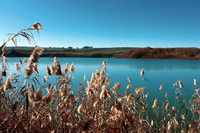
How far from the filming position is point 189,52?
84.0 feet

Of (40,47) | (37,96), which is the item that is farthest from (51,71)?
(37,96)

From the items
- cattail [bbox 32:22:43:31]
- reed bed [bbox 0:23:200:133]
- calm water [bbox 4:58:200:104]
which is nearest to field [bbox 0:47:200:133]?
reed bed [bbox 0:23:200:133]

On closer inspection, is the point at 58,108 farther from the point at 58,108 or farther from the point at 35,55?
the point at 35,55

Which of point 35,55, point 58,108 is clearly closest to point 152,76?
point 58,108

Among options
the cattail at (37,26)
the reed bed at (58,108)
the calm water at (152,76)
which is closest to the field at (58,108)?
the reed bed at (58,108)

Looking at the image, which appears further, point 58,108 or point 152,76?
point 152,76

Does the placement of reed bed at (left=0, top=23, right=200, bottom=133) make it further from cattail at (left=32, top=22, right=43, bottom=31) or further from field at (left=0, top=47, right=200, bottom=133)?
cattail at (left=32, top=22, right=43, bottom=31)

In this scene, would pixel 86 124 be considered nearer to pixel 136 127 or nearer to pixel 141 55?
pixel 136 127

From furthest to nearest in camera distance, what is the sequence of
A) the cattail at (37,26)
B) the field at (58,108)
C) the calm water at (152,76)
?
the calm water at (152,76) → the cattail at (37,26) → the field at (58,108)

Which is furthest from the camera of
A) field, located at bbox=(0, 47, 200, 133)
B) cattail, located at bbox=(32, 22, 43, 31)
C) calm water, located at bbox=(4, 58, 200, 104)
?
calm water, located at bbox=(4, 58, 200, 104)

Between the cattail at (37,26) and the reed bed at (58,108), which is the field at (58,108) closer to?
the reed bed at (58,108)

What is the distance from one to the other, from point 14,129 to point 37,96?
0.56 m

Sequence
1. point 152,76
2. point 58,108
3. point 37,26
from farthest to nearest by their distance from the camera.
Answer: point 152,76
point 58,108
point 37,26

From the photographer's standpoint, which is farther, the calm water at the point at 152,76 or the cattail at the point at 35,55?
the calm water at the point at 152,76
